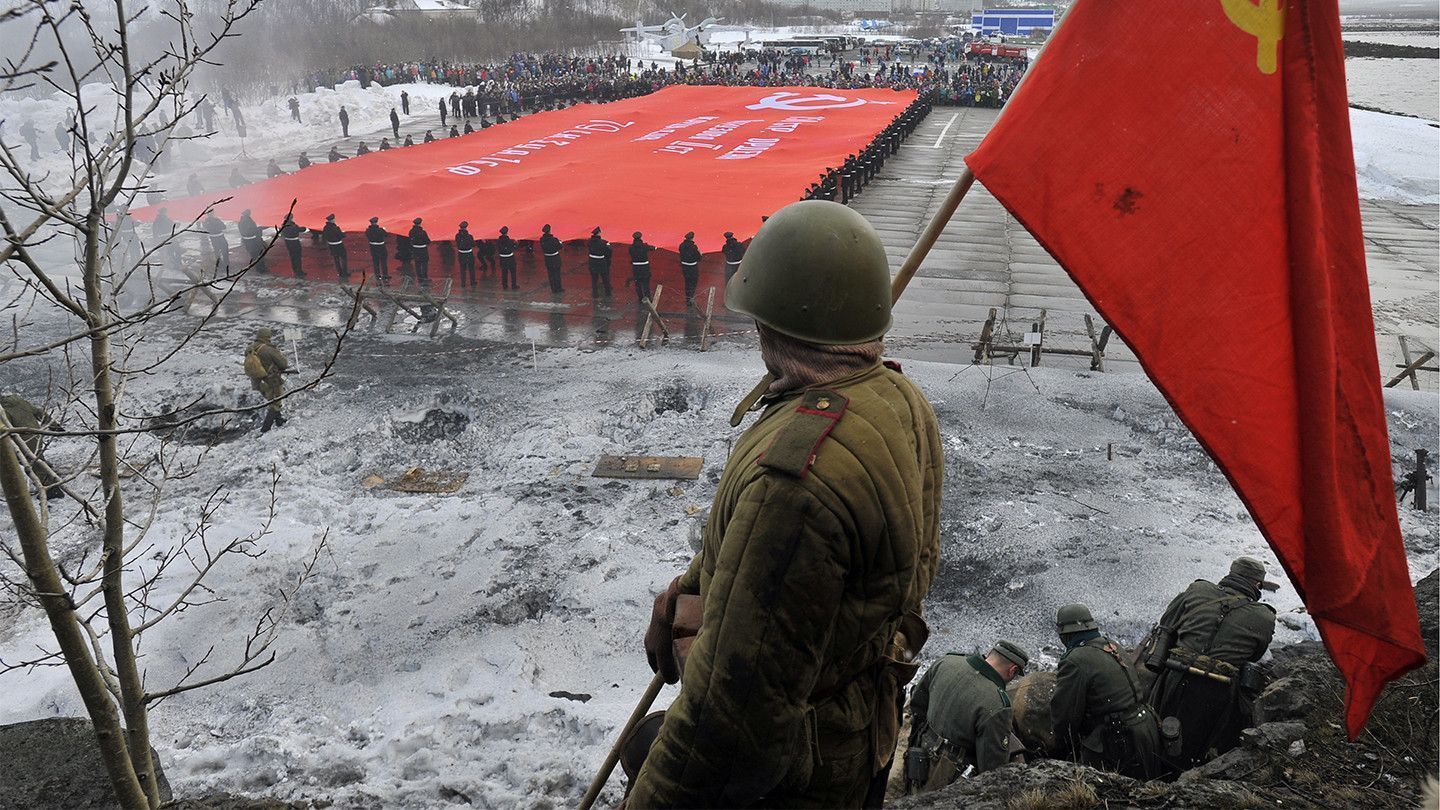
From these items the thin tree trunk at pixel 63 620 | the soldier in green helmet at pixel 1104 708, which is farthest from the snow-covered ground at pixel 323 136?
the soldier in green helmet at pixel 1104 708

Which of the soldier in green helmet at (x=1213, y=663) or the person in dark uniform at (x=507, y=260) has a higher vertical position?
the person in dark uniform at (x=507, y=260)

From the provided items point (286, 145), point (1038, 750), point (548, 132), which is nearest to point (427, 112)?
point (286, 145)

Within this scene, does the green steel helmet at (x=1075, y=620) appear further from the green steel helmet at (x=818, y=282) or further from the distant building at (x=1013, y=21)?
the distant building at (x=1013, y=21)

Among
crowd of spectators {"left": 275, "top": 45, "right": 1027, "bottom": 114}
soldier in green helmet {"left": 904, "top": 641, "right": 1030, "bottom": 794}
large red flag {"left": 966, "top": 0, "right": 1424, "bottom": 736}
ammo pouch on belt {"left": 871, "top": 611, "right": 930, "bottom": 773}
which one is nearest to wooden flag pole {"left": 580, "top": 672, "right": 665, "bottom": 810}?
ammo pouch on belt {"left": 871, "top": 611, "right": 930, "bottom": 773}

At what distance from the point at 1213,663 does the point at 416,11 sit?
198 ft

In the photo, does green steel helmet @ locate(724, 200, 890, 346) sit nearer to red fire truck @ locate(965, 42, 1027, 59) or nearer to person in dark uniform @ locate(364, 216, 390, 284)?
person in dark uniform @ locate(364, 216, 390, 284)

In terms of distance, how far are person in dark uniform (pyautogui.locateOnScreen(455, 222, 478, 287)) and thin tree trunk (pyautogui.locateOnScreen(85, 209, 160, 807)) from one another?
10406 mm

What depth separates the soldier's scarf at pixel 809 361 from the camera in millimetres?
1915

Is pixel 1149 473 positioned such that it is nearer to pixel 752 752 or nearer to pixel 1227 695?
pixel 1227 695

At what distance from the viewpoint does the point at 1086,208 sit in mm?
2572

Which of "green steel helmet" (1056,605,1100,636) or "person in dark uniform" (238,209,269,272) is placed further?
"person in dark uniform" (238,209,269,272)

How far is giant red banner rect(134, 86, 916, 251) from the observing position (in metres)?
14.1

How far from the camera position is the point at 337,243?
47.8 ft

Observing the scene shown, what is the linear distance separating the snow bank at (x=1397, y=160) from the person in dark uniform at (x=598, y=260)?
1874 centimetres
